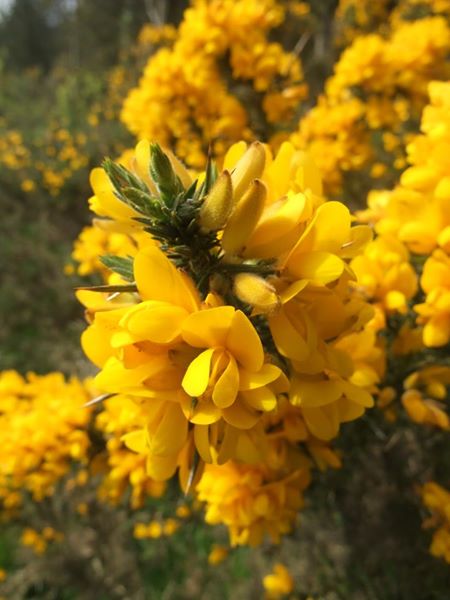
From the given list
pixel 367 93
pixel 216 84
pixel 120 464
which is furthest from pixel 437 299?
pixel 367 93

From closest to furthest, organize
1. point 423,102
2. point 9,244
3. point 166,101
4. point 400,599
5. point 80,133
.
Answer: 1. point 400,599
2. point 166,101
3. point 423,102
4. point 9,244
5. point 80,133

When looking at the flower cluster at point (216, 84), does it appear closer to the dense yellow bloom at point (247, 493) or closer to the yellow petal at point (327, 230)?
the dense yellow bloom at point (247, 493)

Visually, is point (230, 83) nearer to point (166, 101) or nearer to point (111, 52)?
point (166, 101)

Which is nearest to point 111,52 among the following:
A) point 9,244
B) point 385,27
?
point 385,27

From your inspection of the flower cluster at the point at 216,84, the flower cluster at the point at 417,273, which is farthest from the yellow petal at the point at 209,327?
the flower cluster at the point at 216,84

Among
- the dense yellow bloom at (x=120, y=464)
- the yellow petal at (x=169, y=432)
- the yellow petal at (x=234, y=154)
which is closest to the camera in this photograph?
the yellow petal at (x=169, y=432)

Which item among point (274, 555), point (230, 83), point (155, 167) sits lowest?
point (274, 555)

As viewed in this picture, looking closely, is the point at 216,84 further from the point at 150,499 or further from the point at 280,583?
the point at 150,499
